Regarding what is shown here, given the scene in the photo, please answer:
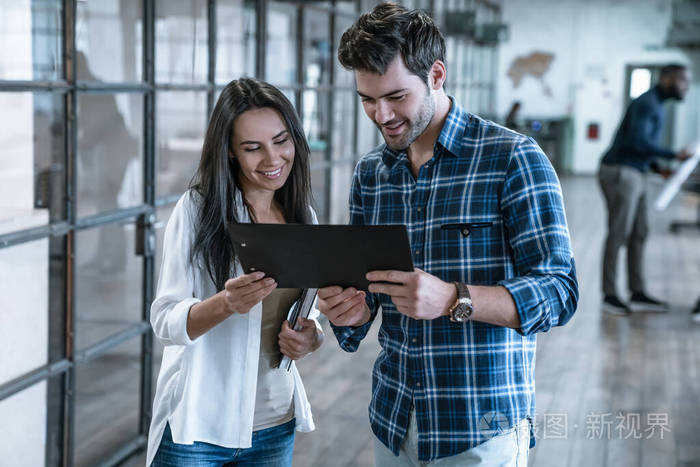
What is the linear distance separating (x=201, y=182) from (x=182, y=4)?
2.03 m

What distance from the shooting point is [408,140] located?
5.08 ft

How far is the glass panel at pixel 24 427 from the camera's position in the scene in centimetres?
263

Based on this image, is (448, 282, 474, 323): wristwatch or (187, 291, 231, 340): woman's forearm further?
(187, 291, 231, 340): woman's forearm

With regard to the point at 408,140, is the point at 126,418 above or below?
below

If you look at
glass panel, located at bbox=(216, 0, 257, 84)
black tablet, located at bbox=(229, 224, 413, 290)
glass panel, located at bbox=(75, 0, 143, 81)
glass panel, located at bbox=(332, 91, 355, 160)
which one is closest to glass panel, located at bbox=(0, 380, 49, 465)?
glass panel, located at bbox=(75, 0, 143, 81)

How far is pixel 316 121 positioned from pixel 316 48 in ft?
1.52

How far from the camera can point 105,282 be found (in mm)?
3143

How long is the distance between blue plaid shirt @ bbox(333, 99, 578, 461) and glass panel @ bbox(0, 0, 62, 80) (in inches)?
57.2

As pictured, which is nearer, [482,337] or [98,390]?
[482,337]

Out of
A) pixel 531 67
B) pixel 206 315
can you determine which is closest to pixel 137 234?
pixel 206 315

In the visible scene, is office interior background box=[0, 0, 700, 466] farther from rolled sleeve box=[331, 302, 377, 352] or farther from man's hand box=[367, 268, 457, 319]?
man's hand box=[367, 268, 457, 319]

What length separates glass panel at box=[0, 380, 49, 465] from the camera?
2.63 metres

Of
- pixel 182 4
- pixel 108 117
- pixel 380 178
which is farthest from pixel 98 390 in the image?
pixel 380 178

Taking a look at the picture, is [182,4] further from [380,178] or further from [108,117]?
[380,178]
